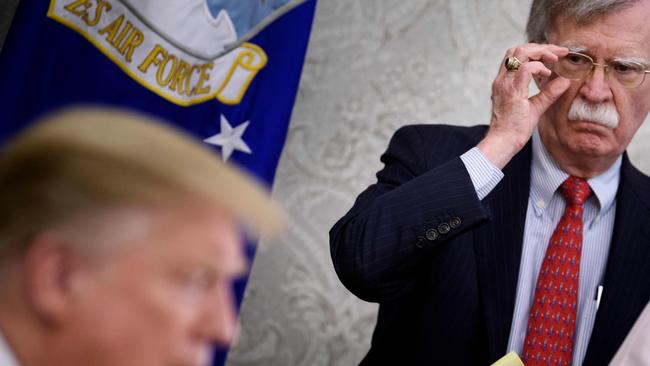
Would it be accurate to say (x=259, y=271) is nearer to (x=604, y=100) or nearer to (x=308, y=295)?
(x=308, y=295)

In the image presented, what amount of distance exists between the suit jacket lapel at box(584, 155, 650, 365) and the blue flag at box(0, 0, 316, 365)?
0.98 m

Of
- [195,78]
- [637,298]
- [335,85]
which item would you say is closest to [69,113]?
[637,298]

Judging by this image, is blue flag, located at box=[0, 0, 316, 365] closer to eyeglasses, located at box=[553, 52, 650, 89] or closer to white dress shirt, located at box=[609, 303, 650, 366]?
eyeglasses, located at box=[553, 52, 650, 89]

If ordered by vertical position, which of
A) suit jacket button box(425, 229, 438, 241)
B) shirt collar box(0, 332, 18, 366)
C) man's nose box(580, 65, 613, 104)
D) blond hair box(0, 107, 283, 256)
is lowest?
suit jacket button box(425, 229, 438, 241)

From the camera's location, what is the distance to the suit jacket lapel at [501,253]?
175cm

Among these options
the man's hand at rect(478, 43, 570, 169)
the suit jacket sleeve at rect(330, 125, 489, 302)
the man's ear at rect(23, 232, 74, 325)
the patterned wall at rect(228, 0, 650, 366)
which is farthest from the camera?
the patterned wall at rect(228, 0, 650, 366)

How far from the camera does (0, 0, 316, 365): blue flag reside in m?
2.05

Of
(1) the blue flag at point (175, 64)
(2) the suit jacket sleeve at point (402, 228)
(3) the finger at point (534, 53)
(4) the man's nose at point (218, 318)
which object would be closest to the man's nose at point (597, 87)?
(3) the finger at point (534, 53)

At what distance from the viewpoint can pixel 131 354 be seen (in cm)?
40

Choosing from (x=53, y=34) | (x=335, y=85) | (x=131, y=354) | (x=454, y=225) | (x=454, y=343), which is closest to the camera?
(x=131, y=354)

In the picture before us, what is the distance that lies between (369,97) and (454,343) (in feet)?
3.90

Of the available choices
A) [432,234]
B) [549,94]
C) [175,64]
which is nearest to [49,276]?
[432,234]

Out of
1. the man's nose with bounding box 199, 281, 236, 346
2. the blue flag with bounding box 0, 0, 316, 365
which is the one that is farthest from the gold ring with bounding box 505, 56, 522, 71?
the man's nose with bounding box 199, 281, 236, 346

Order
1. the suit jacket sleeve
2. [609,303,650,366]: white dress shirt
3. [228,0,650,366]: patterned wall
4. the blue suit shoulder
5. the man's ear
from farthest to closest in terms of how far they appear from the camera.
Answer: [228,0,650,366]: patterned wall < the blue suit shoulder < the suit jacket sleeve < [609,303,650,366]: white dress shirt < the man's ear
